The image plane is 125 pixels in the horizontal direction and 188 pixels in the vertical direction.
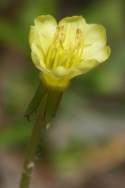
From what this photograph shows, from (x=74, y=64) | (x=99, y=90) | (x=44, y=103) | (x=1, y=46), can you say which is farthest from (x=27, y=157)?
(x=1, y=46)

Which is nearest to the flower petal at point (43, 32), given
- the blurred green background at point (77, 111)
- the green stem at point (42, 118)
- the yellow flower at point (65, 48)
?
the yellow flower at point (65, 48)

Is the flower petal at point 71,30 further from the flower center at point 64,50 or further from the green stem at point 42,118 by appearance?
the green stem at point 42,118

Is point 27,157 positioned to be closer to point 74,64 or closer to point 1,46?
point 74,64

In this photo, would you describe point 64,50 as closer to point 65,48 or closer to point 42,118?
point 65,48

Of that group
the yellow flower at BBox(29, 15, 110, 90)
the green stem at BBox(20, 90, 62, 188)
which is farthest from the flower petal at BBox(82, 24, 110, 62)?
the green stem at BBox(20, 90, 62, 188)

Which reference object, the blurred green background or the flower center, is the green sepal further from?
the blurred green background

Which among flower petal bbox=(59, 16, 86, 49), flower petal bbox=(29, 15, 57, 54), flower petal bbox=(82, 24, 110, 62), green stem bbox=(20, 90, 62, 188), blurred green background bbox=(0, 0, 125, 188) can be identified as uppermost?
flower petal bbox=(29, 15, 57, 54)
